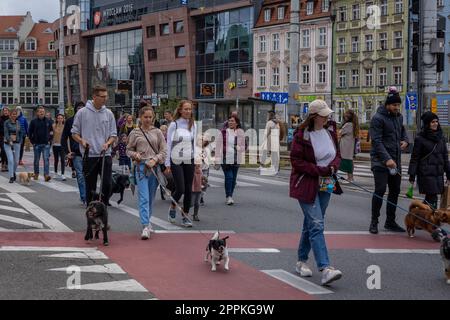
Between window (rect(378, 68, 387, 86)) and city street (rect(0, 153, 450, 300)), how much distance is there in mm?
45688

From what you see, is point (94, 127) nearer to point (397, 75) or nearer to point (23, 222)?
point (23, 222)

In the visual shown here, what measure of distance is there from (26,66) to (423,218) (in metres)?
110

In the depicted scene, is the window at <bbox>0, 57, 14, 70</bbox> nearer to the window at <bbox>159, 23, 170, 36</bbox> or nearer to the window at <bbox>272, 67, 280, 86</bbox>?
the window at <bbox>159, 23, 170, 36</bbox>

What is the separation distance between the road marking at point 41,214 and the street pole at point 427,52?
33.2 ft

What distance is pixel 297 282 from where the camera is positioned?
673 cm

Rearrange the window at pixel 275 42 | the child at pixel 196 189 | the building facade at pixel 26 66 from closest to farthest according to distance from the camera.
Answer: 1. the child at pixel 196 189
2. the window at pixel 275 42
3. the building facade at pixel 26 66

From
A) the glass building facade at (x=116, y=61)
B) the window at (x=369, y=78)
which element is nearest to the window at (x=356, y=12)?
the window at (x=369, y=78)

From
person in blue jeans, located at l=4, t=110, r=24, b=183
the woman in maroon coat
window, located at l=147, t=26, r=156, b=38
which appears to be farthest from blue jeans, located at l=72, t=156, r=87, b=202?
window, located at l=147, t=26, r=156, b=38

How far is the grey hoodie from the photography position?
32.1 ft

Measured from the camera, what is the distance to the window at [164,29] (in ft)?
235

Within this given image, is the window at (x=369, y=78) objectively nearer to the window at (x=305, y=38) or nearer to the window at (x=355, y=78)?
the window at (x=355, y=78)
